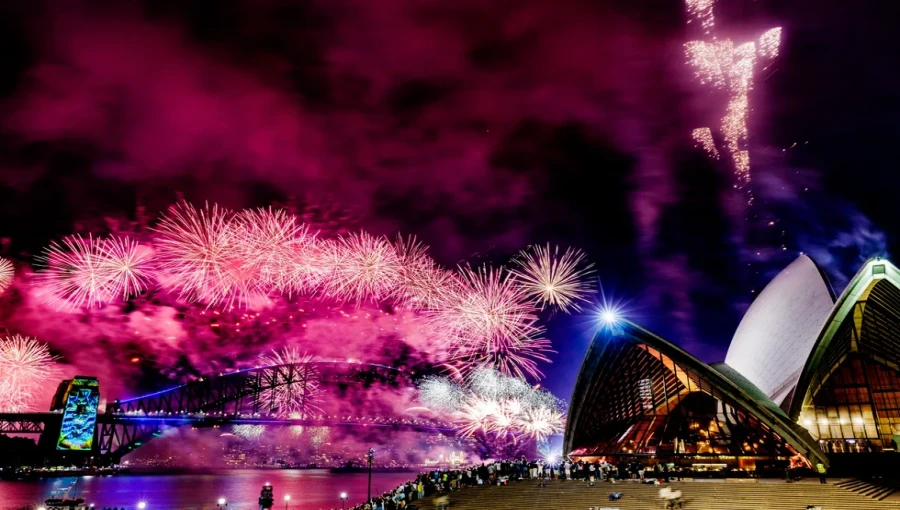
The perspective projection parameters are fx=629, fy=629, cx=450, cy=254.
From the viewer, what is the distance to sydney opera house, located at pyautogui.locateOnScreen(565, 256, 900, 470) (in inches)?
1236

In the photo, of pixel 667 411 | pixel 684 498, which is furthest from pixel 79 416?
pixel 684 498

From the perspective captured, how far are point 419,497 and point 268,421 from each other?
232 feet

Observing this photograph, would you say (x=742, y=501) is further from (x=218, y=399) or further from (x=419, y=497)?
(x=218, y=399)

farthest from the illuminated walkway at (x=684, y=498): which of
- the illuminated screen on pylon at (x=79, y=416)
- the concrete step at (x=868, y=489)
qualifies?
the illuminated screen on pylon at (x=79, y=416)

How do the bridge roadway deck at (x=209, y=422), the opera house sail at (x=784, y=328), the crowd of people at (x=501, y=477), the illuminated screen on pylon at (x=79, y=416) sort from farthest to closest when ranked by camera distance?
the bridge roadway deck at (x=209, y=422), the illuminated screen on pylon at (x=79, y=416), the opera house sail at (x=784, y=328), the crowd of people at (x=501, y=477)

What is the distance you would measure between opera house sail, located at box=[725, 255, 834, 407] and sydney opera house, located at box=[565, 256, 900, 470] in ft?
0.30

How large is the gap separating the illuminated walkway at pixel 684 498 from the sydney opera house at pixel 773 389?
6.83m

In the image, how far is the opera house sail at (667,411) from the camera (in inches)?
1222

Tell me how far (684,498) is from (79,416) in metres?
73.8

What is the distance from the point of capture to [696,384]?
1342 inches

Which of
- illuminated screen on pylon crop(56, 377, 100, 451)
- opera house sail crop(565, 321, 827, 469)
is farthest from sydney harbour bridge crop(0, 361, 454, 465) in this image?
opera house sail crop(565, 321, 827, 469)

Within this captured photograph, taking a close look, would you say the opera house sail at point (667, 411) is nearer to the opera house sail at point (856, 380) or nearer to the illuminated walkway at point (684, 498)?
the opera house sail at point (856, 380)

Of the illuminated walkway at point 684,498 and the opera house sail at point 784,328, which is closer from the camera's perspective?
the illuminated walkway at point 684,498

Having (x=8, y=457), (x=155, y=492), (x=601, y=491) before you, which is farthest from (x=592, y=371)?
(x=8, y=457)
